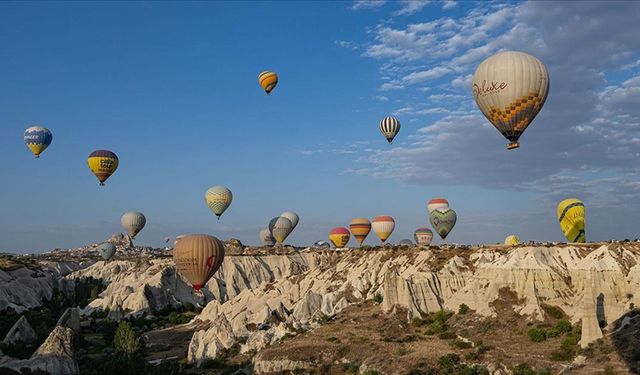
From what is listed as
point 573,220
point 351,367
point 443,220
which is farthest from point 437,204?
point 351,367

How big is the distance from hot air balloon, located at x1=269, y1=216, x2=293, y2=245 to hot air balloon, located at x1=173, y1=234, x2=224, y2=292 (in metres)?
72.8

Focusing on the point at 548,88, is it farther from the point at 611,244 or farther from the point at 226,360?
the point at 226,360

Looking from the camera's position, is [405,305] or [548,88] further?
[405,305]

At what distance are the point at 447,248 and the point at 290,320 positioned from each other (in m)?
24.0

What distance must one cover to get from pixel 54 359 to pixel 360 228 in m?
75.6

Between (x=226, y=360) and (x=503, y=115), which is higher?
(x=503, y=115)

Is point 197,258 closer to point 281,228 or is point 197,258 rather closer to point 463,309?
point 463,309

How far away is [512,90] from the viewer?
168 feet

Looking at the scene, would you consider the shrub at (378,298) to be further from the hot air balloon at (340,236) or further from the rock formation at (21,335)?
the hot air balloon at (340,236)

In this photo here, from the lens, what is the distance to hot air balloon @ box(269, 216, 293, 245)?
140500 mm

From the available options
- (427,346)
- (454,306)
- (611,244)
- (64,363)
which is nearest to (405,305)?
(454,306)

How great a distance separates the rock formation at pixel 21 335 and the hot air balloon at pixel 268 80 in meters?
52.3

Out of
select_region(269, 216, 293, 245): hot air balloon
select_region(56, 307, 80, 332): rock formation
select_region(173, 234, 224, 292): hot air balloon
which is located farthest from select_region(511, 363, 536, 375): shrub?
select_region(269, 216, 293, 245): hot air balloon

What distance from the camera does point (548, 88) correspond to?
52.5m
